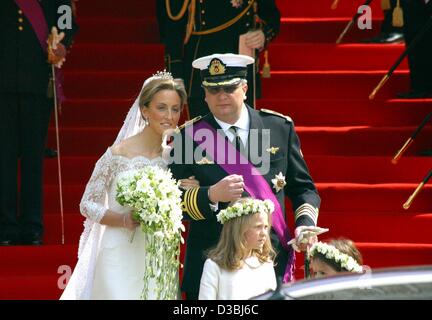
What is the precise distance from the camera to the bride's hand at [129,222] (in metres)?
7.93

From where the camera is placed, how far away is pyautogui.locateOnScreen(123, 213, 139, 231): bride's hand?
793 centimetres

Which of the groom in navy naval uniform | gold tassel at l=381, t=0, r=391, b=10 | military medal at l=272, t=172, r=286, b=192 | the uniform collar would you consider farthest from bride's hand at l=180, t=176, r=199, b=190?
gold tassel at l=381, t=0, r=391, b=10

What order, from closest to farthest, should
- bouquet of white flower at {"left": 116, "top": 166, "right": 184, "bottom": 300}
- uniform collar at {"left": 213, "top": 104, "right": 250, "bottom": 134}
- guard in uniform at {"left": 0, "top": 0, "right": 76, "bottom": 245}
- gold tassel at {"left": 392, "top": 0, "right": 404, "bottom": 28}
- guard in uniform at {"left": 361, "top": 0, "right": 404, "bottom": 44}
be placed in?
1. bouquet of white flower at {"left": 116, "top": 166, "right": 184, "bottom": 300}
2. uniform collar at {"left": 213, "top": 104, "right": 250, "bottom": 134}
3. guard in uniform at {"left": 0, "top": 0, "right": 76, "bottom": 245}
4. gold tassel at {"left": 392, "top": 0, "right": 404, "bottom": 28}
5. guard in uniform at {"left": 361, "top": 0, "right": 404, "bottom": 44}

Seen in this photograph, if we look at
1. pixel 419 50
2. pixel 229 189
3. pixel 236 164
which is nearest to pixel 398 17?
pixel 419 50

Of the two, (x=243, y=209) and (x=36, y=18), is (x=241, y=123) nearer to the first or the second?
(x=243, y=209)

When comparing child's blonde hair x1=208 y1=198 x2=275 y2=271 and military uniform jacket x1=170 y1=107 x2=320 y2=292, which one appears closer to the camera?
child's blonde hair x1=208 y1=198 x2=275 y2=271

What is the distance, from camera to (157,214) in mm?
7625

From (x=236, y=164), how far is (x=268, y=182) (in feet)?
0.63

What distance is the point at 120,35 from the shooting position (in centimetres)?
1247

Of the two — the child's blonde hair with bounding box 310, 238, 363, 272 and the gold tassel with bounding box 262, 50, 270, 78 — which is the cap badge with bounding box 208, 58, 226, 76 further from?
the gold tassel with bounding box 262, 50, 270, 78

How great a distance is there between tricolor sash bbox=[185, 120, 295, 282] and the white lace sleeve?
2.02ft

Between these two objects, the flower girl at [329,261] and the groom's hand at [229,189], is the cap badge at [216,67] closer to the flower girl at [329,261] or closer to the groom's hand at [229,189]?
the groom's hand at [229,189]

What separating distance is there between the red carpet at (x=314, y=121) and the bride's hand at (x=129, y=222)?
1.47 meters

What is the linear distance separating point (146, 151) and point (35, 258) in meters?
1.71
